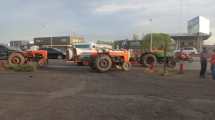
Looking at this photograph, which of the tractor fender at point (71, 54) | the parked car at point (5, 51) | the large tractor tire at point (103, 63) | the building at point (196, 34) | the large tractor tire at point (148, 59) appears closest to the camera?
the large tractor tire at point (103, 63)

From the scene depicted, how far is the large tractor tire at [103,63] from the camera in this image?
68.1 ft

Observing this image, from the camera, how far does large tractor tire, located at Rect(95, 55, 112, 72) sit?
20.8 metres

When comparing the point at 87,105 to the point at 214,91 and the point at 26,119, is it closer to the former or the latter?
the point at 26,119

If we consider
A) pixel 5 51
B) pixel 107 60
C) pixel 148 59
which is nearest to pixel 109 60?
pixel 107 60

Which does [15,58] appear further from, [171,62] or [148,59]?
[171,62]

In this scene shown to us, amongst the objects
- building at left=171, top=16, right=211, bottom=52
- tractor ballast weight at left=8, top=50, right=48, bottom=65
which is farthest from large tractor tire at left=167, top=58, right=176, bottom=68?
building at left=171, top=16, right=211, bottom=52

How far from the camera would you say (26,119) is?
7.75 meters

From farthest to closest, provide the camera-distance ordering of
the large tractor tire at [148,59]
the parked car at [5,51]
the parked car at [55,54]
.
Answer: the parked car at [55,54]
the large tractor tire at [148,59]
the parked car at [5,51]

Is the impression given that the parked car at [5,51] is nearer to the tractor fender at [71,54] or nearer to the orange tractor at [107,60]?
the tractor fender at [71,54]

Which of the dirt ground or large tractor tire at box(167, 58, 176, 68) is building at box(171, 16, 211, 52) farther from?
the dirt ground

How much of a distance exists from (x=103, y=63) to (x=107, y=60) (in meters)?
A: 0.29

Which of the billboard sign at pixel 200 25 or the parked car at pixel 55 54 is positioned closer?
the parked car at pixel 55 54

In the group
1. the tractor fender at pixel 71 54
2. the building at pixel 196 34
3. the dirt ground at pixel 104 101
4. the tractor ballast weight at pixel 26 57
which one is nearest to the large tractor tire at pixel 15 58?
the tractor ballast weight at pixel 26 57

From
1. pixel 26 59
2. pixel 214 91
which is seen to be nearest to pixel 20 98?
pixel 214 91
